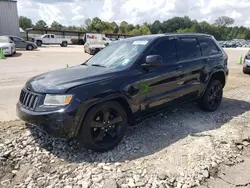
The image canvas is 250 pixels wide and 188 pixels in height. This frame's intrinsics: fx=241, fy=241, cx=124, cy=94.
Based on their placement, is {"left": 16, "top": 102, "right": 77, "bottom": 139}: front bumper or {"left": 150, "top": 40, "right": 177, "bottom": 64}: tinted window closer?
{"left": 16, "top": 102, "right": 77, "bottom": 139}: front bumper

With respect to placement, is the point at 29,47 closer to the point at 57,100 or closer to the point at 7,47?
the point at 7,47

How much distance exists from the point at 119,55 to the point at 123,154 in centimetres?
175

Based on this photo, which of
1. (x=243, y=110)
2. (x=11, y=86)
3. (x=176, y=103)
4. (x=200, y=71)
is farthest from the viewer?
(x=11, y=86)

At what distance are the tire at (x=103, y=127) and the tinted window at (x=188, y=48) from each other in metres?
1.83

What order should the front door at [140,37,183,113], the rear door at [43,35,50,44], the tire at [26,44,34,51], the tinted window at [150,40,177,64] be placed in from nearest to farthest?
the front door at [140,37,183,113] → the tinted window at [150,40,177,64] → the tire at [26,44,34,51] → the rear door at [43,35,50,44]

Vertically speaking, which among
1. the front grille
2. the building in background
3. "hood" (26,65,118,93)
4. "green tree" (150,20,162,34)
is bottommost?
the front grille

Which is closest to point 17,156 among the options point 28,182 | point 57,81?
point 28,182

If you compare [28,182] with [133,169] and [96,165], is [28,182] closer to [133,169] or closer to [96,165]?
[96,165]

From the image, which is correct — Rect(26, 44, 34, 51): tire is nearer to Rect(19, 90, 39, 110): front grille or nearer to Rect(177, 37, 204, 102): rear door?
Rect(177, 37, 204, 102): rear door

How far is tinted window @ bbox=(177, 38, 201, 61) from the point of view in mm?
4719

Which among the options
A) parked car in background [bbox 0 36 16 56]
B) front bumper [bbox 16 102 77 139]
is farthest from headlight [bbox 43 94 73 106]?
parked car in background [bbox 0 36 16 56]

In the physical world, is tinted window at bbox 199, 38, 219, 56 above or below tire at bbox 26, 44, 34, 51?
A: above

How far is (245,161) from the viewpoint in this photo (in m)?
3.55

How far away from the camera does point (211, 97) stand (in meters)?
5.52
